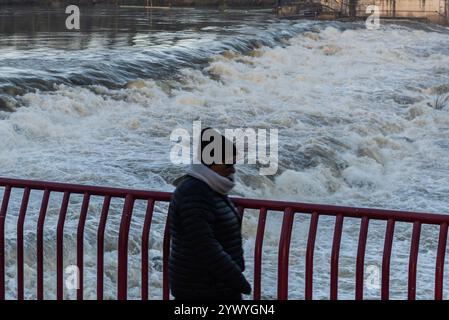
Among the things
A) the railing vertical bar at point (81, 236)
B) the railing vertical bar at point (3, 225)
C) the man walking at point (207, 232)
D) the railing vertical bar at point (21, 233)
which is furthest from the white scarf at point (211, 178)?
the railing vertical bar at point (3, 225)

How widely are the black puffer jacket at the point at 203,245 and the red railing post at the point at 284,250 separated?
0.60 m

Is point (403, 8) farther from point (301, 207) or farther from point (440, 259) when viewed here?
point (301, 207)

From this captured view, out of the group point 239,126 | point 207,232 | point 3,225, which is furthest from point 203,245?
point 239,126

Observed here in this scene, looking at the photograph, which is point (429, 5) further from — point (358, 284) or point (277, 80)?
point (358, 284)

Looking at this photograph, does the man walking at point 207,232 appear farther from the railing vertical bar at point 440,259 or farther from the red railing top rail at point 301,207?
the railing vertical bar at point 440,259

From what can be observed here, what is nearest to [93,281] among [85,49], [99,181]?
[99,181]

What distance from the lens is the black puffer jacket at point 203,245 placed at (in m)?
4.24

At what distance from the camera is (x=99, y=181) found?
11406 mm

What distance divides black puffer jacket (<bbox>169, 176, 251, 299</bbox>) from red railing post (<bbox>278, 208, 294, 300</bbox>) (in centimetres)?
60

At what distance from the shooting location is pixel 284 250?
5129 mm

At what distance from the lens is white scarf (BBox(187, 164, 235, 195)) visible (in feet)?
14.0

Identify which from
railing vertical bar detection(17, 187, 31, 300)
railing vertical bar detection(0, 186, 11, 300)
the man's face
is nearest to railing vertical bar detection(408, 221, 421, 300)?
the man's face

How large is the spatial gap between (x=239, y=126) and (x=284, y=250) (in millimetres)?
11244

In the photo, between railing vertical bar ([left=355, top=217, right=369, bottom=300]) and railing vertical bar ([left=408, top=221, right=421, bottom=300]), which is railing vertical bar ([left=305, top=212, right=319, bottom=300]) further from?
railing vertical bar ([left=408, top=221, right=421, bottom=300])
